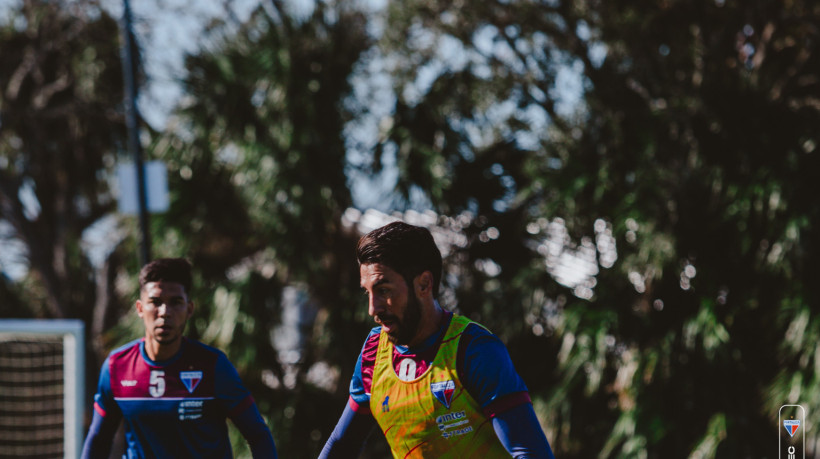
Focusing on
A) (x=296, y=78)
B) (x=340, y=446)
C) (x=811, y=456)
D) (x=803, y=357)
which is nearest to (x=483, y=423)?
(x=340, y=446)

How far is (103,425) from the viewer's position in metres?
4.07

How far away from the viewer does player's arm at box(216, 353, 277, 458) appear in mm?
3859

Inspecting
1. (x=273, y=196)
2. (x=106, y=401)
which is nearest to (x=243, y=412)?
(x=106, y=401)

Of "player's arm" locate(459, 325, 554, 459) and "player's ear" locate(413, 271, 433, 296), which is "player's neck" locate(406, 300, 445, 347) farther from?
"player's arm" locate(459, 325, 554, 459)

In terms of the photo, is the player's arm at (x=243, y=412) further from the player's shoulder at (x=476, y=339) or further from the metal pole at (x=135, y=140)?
the metal pole at (x=135, y=140)

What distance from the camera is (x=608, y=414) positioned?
30.5ft

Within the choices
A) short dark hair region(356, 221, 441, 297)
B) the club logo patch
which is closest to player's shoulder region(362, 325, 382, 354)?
short dark hair region(356, 221, 441, 297)

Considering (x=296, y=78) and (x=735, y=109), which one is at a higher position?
(x=296, y=78)

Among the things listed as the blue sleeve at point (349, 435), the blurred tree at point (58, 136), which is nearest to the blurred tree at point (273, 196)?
the blurred tree at point (58, 136)

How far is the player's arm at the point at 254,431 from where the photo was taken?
3.84 metres

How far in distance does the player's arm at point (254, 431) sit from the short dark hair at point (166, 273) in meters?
0.64

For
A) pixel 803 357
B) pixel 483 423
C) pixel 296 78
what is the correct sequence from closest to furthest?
pixel 483 423 → pixel 803 357 → pixel 296 78

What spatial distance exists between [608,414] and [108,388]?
20.9 feet

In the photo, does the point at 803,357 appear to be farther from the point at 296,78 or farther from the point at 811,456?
the point at 296,78
